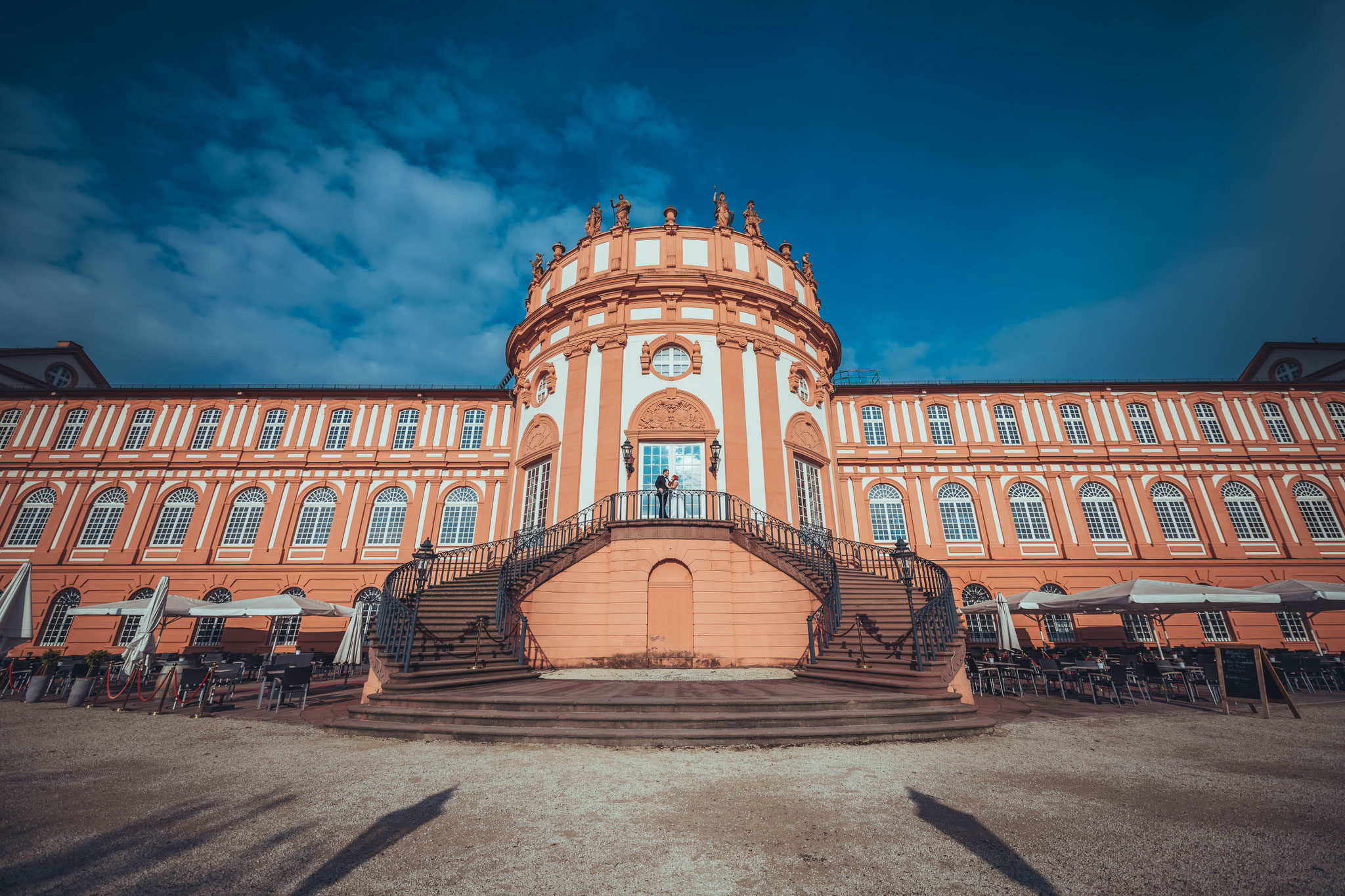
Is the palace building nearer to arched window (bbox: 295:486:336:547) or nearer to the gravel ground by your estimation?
arched window (bbox: 295:486:336:547)

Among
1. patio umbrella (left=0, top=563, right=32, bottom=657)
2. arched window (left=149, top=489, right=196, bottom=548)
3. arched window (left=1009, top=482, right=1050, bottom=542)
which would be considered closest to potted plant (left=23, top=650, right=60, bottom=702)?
patio umbrella (left=0, top=563, right=32, bottom=657)

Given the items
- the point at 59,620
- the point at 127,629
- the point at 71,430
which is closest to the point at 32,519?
the point at 71,430

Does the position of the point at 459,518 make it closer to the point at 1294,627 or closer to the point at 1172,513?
the point at 1172,513

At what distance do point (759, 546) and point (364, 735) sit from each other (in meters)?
8.76

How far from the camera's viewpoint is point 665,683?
33.5 ft

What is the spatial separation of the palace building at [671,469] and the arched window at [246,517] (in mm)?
92

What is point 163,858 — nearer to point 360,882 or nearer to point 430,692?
point 360,882

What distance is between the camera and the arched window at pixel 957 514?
22.8 m

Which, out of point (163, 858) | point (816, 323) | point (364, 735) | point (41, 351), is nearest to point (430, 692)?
point (364, 735)

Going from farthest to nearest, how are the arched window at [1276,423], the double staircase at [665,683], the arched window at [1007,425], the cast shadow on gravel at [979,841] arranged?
the arched window at [1007,425] → the arched window at [1276,423] → the double staircase at [665,683] → the cast shadow on gravel at [979,841]

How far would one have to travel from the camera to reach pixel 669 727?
6.97 metres

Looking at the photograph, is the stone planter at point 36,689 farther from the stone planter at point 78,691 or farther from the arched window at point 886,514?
the arched window at point 886,514

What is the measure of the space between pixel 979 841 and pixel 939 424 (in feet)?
77.7

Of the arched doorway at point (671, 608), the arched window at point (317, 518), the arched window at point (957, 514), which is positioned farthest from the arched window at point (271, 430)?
the arched window at point (957, 514)
